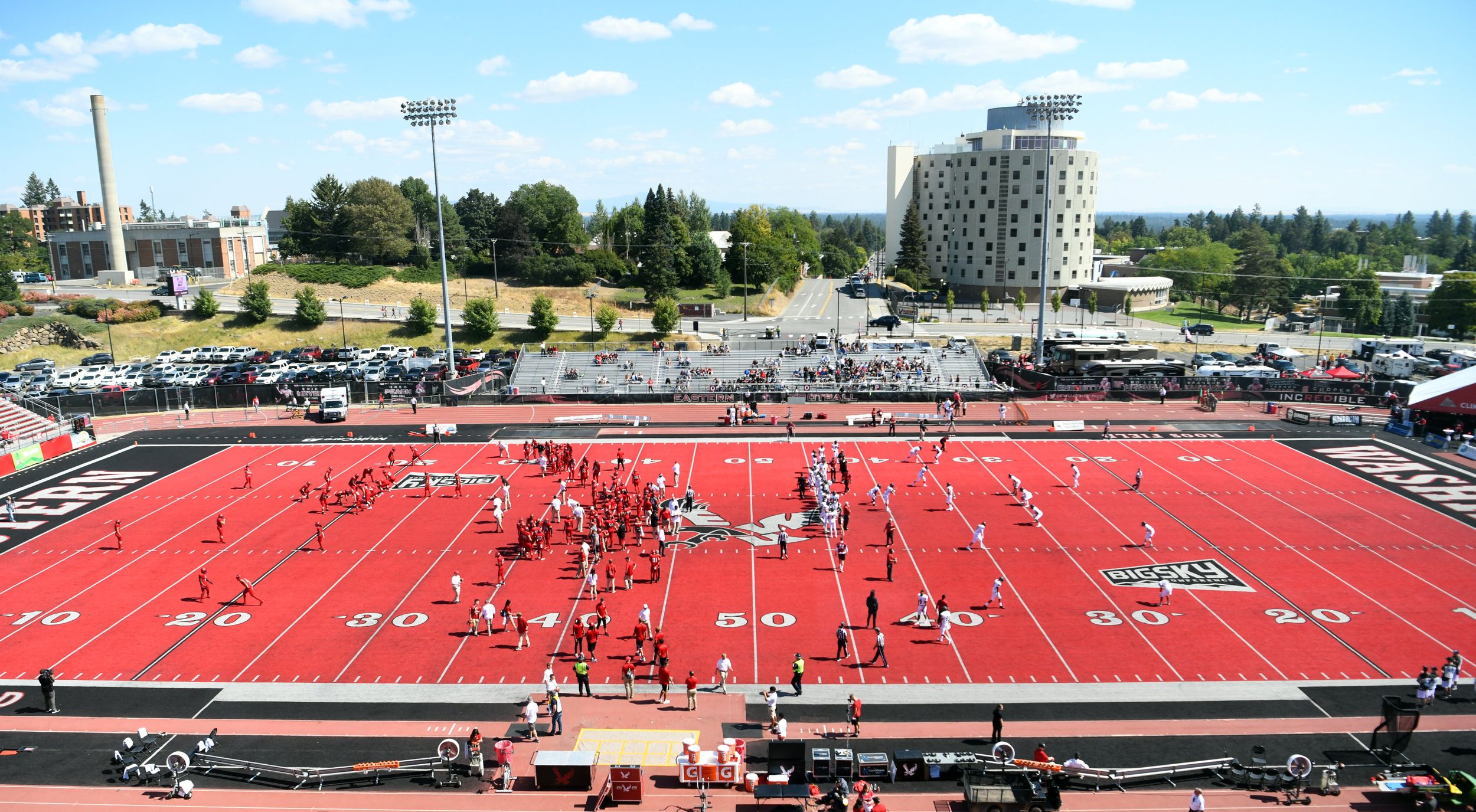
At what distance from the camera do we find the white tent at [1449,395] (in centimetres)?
4506

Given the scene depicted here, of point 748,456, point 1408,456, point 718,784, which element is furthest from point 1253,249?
point 718,784

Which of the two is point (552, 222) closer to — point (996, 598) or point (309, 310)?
point (309, 310)

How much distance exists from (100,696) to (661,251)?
74.8 metres

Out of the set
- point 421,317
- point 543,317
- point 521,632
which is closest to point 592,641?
point 521,632

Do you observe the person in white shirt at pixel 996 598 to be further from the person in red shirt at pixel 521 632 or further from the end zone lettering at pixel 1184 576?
the person in red shirt at pixel 521 632

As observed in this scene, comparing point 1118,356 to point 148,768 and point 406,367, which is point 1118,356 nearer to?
point 406,367

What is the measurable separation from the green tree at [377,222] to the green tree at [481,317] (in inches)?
1100

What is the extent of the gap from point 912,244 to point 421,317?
2549 inches

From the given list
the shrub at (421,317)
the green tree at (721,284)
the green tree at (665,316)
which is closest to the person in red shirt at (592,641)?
the green tree at (665,316)

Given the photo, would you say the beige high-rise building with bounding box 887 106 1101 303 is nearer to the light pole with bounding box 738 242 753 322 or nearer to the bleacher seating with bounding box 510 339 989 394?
the light pole with bounding box 738 242 753 322

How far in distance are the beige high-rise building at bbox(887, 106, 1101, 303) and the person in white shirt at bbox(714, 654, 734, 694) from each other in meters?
97.8

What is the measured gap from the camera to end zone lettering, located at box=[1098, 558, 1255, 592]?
1075 inches

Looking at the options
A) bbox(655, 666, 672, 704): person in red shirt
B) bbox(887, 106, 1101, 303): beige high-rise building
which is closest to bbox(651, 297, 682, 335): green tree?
bbox(887, 106, 1101, 303): beige high-rise building

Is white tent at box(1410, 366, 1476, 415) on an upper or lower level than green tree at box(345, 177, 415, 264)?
lower
